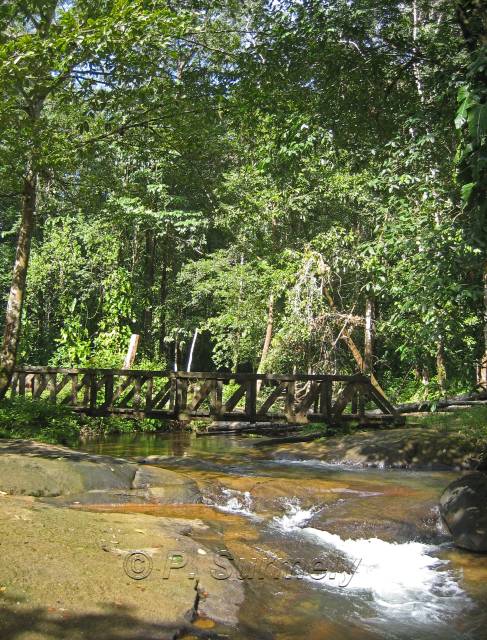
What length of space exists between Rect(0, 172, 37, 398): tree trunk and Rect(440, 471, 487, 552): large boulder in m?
8.60

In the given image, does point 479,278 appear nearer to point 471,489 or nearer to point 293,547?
point 471,489

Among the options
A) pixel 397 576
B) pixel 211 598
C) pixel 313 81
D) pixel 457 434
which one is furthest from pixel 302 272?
pixel 211 598

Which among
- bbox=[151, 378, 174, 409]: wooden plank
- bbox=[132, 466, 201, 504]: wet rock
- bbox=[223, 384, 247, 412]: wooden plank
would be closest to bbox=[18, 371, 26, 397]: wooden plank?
bbox=[151, 378, 174, 409]: wooden plank

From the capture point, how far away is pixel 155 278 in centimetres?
3106

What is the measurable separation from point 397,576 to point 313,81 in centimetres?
667

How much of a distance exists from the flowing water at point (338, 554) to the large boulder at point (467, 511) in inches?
5.1

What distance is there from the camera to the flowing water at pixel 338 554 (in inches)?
178

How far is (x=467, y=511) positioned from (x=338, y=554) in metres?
1.66

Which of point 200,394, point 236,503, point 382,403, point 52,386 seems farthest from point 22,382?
point 236,503

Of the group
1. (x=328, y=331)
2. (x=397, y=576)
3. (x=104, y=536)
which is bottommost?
(x=397, y=576)

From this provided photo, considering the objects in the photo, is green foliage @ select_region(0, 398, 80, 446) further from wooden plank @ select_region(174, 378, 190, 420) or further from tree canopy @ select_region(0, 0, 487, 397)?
wooden plank @ select_region(174, 378, 190, 420)

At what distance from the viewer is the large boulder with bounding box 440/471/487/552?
6.16 metres

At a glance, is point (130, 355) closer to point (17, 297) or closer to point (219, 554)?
point (17, 297)

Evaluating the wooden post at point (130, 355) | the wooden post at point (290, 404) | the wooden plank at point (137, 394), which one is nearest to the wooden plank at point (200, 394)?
the wooden plank at point (137, 394)
